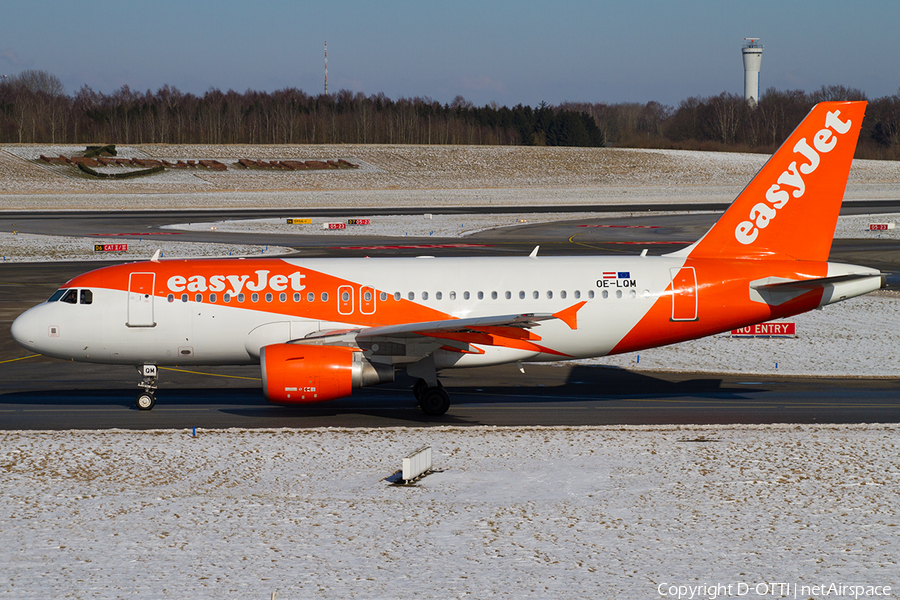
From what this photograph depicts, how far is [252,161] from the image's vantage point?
157 meters

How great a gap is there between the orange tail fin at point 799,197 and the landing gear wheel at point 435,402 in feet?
29.1

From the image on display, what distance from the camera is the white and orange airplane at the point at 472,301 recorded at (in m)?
24.5

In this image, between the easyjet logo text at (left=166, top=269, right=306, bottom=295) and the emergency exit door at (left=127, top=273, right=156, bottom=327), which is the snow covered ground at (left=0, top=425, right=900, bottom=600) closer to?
the emergency exit door at (left=127, top=273, right=156, bottom=327)

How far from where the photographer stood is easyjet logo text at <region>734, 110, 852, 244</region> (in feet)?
80.9

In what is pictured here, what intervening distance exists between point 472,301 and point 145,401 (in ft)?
33.5

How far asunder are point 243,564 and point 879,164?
16716cm

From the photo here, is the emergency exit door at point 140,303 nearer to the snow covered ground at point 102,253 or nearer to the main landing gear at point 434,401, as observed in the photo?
the main landing gear at point 434,401

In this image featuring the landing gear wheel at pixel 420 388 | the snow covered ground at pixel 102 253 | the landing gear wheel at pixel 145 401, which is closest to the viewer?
the landing gear wheel at pixel 420 388

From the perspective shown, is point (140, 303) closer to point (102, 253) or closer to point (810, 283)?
point (810, 283)

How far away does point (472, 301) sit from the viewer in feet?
81.1

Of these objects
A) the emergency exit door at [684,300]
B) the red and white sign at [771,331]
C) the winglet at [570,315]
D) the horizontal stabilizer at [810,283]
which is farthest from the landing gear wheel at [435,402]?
the red and white sign at [771,331]

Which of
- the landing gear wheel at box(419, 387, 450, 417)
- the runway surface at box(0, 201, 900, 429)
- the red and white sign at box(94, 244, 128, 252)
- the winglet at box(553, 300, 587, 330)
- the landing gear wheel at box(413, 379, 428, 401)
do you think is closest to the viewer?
the runway surface at box(0, 201, 900, 429)

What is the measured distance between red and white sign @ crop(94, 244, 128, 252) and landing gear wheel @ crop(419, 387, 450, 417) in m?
45.9

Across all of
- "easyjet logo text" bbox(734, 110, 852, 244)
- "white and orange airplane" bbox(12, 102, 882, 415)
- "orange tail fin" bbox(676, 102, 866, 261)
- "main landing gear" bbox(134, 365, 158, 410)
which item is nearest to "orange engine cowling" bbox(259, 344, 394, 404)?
"white and orange airplane" bbox(12, 102, 882, 415)
